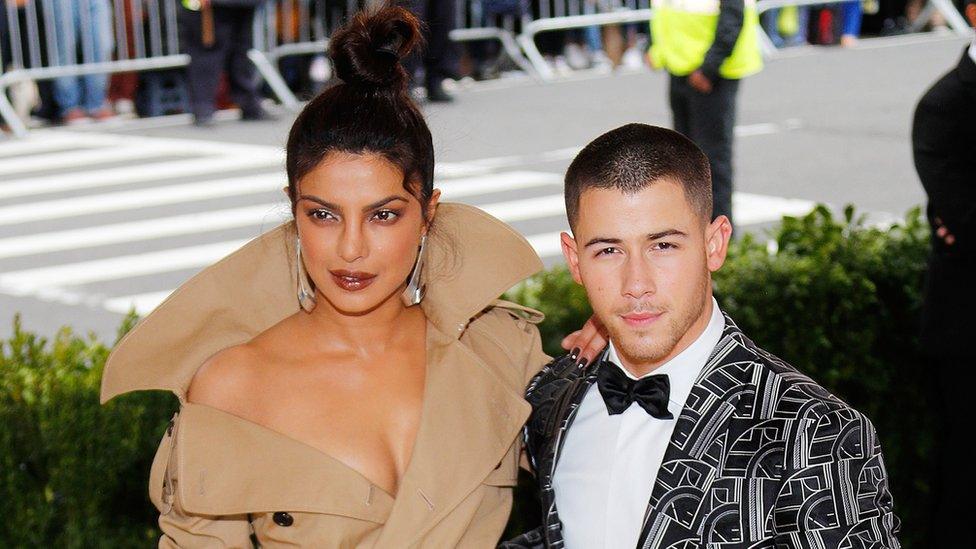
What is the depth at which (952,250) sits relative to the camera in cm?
466

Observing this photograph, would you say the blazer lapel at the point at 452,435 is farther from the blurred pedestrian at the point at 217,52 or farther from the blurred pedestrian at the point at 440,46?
the blurred pedestrian at the point at 440,46

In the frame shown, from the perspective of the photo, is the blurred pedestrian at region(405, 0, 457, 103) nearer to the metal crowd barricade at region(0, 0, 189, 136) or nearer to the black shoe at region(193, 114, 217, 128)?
the black shoe at region(193, 114, 217, 128)

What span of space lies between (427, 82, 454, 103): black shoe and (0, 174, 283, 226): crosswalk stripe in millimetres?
3255

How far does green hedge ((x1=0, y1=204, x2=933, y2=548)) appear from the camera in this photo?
4.04 meters

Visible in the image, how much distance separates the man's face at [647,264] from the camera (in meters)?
2.70

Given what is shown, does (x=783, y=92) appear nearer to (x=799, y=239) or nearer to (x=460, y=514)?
(x=799, y=239)

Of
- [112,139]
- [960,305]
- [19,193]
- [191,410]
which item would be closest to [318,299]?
[191,410]

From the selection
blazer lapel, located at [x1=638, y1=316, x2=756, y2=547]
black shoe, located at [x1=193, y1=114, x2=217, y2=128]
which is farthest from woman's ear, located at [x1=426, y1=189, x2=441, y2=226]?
black shoe, located at [x1=193, y1=114, x2=217, y2=128]

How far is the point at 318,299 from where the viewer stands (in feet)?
10.3

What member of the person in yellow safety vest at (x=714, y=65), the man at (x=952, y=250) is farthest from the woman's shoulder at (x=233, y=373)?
the person in yellow safety vest at (x=714, y=65)

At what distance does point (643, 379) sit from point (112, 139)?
1105 cm

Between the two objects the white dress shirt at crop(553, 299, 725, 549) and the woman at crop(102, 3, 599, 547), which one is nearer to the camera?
the white dress shirt at crop(553, 299, 725, 549)

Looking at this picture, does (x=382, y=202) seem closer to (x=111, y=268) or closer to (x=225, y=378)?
(x=225, y=378)

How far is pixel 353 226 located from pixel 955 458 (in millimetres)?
2826
